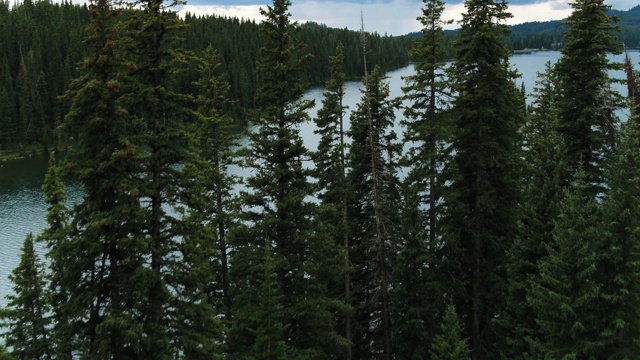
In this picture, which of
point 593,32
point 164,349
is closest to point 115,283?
point 164,349

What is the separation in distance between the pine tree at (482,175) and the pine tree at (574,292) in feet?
11.7

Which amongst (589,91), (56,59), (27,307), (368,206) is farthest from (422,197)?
(56,59)

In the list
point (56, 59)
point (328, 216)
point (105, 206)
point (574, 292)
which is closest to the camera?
point (105, 206)

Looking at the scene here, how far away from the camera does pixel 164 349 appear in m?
13.5

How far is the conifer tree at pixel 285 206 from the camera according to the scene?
17.5m

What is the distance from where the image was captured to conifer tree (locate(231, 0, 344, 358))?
57.6ft

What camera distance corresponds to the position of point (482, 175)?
1981 cm

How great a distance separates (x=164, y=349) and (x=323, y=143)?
1166 cm

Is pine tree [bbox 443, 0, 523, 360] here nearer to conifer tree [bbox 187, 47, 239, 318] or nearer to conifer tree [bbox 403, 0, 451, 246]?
conifer tree [bbox 403, 0, 451, 246]

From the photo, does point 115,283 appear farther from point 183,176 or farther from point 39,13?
point 39,13

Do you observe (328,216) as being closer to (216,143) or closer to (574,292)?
(216,143)

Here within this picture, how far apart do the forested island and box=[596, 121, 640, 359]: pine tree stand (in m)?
0.06

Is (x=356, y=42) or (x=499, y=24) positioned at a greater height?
(x=356, y=42)

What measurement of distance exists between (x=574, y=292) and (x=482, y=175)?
6.07 m
